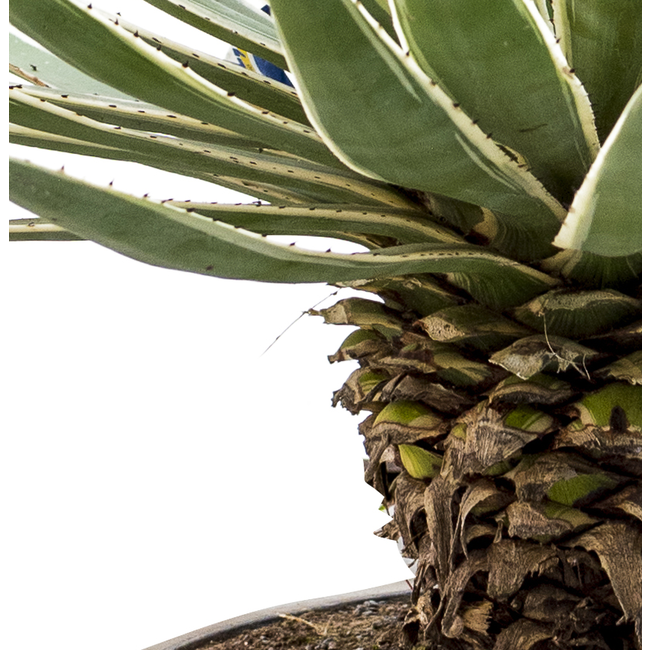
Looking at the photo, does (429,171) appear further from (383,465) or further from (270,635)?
(270,635)

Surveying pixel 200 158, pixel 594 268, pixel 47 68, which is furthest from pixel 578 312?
pixel 47 68

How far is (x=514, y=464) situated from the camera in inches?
16.3

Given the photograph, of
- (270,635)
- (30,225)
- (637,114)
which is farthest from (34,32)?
(270,635)

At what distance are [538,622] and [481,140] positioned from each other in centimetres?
29

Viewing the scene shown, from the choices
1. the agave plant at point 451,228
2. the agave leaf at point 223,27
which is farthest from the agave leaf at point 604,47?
the agave leaf at point 223,27

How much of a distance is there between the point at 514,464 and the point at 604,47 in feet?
0.76

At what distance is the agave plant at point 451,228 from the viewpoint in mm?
263

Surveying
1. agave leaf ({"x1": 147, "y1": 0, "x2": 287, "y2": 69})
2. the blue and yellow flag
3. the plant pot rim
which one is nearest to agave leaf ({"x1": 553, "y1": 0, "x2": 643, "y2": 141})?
agave leaf ({"x1": 147, "y1": 0, "x2": 287, "y2": 69})

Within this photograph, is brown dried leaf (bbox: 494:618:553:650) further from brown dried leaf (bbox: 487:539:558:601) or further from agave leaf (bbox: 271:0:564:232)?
agave leaf (bbox: 271:0:564:232)

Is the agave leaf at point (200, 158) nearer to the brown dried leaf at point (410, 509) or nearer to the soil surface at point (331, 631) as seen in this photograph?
the brown dried leaf at point (410, 509)

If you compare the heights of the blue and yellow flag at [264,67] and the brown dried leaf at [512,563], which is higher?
the blue and yellow flag at [264,67]

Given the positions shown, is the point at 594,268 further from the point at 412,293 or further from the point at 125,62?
the point at 125,62

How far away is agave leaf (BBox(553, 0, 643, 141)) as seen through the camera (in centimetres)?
33

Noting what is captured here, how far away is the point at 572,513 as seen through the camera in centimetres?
40
